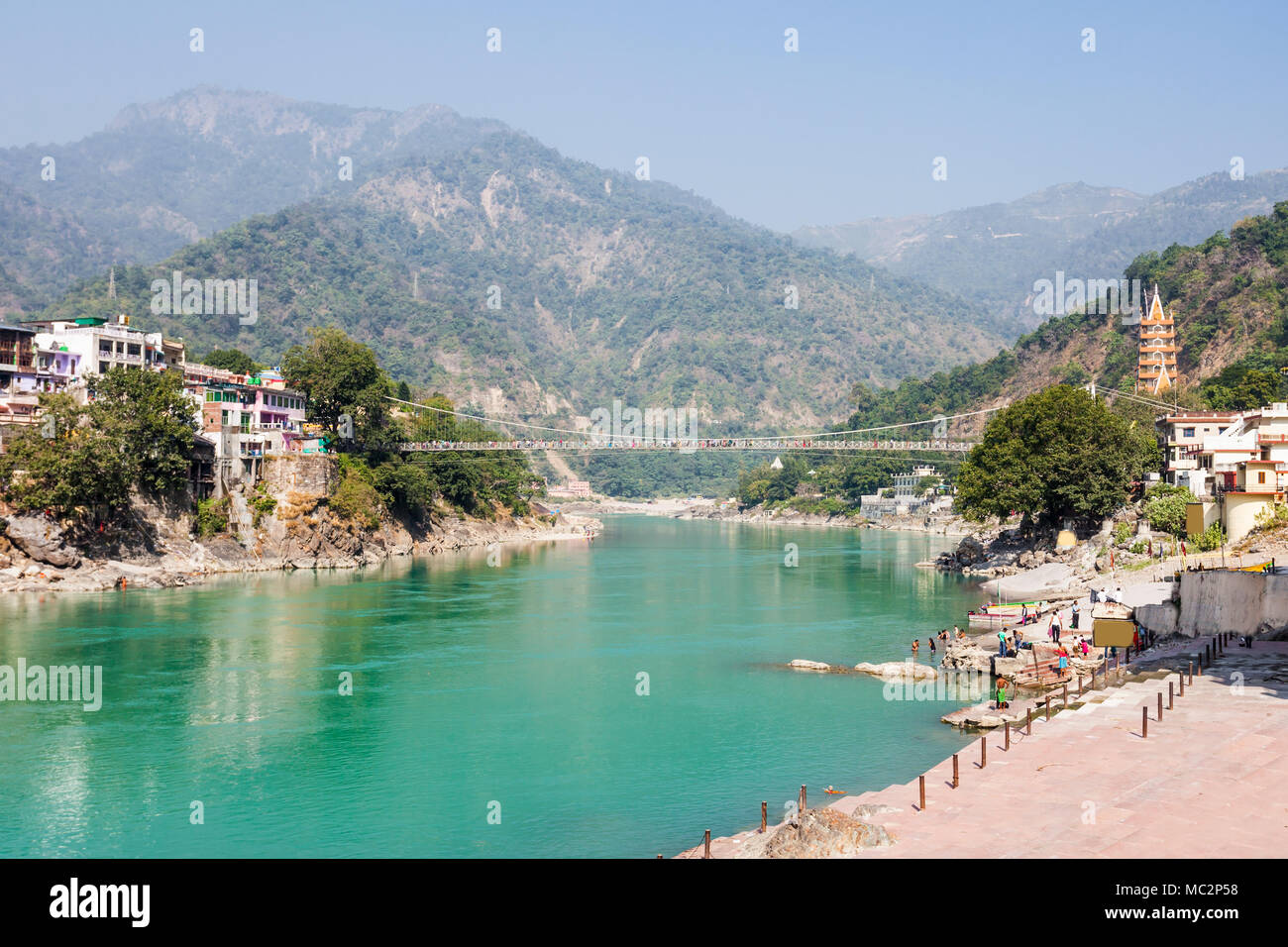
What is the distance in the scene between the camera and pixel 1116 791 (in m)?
15.6

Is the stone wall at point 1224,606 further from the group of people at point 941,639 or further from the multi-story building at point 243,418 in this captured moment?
the multi-story building at point 243,418

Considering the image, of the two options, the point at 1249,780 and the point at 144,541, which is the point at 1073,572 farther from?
the point at 144,541

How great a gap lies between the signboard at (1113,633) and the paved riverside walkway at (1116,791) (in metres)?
8.83

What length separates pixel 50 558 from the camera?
45.9m

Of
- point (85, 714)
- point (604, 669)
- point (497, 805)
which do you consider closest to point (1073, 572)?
point (604, 669)

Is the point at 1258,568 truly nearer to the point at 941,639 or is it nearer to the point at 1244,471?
the point at 941,639

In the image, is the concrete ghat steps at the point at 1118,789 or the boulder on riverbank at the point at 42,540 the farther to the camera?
the boulder on riverbank at the point at 42,540

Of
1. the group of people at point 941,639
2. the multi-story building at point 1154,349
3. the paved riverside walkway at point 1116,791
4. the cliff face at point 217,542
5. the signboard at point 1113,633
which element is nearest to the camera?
the paved riverside walkway at point 1116,791

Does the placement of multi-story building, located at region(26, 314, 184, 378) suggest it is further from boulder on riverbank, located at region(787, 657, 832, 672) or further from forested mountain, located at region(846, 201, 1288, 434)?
forested mountain, located at region(846, 201, 1288, 434)

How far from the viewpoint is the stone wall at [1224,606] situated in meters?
27.5

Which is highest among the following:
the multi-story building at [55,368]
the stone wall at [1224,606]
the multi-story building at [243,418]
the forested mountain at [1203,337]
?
the forested mountain at [1203,337]

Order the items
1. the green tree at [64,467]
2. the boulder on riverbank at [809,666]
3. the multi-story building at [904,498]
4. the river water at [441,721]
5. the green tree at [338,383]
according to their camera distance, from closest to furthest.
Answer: the river water at [441,721] → the boulder on riverbank at [809,666] → the green tree at [64,467] → the green tree at [338,383] → the multi-story building at [904,498]

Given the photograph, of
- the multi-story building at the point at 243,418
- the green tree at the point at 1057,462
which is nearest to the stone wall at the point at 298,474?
the multi-story building at the point at 243,418

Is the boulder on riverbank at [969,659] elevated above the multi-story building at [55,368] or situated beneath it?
situated beneath
